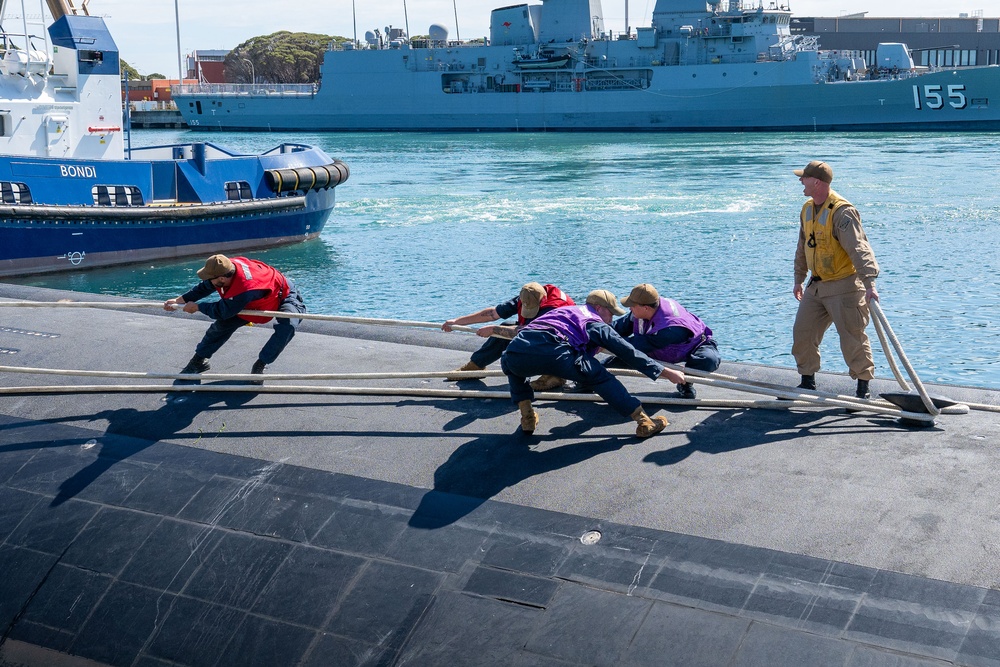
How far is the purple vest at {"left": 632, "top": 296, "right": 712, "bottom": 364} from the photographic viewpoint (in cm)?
722

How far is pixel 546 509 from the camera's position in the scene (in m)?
5.45

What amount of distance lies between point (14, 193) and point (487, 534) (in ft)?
60.9

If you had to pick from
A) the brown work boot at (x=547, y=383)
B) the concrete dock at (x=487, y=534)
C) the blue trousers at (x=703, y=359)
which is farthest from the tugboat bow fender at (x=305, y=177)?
the blue trousers at (x=703, y=359)

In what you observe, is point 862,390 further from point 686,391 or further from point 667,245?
point 667,245

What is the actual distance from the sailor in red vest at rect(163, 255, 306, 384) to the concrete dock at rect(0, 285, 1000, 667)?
50 cm

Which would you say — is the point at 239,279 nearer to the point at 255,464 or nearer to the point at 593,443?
the point at 255,464

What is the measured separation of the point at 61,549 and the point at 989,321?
15.8 metres

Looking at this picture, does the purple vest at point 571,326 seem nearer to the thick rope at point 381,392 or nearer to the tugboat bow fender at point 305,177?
the thick rope at point 381,392

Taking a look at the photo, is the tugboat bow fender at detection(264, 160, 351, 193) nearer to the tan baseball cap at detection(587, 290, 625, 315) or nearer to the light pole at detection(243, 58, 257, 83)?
the tan baseball cap at detection(587, 290, 625, 315)

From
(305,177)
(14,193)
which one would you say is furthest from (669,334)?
(305,177)

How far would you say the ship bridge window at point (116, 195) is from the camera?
856 inches

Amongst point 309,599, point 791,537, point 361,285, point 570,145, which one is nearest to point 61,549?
point 309,599

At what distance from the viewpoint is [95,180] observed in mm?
21609

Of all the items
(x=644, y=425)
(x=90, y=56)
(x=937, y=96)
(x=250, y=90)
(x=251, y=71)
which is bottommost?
(x=644, y=425)
